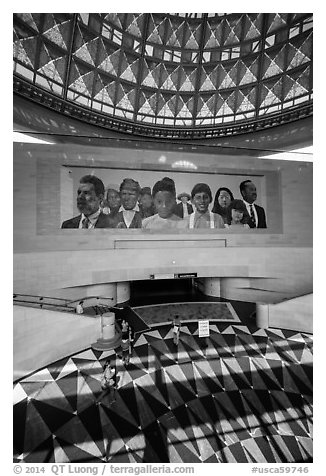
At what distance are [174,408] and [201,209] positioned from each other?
8207 mm

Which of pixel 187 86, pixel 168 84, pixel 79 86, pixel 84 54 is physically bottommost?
pixel 79 86

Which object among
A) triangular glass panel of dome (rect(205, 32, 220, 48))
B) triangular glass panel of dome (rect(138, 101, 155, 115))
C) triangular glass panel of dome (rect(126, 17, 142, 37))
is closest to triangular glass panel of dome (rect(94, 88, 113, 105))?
triangular glass panel of dome (rect(138, 101, 155, 115))

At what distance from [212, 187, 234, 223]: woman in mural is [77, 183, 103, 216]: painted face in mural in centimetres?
577

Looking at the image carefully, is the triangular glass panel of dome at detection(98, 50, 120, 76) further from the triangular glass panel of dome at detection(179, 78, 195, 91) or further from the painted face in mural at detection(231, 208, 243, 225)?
the painted face in mural at detection(231, 208, 243, 225)

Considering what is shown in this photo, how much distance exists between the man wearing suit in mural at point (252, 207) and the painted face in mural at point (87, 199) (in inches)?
288

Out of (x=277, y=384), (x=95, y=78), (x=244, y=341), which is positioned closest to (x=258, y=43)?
(x=95, y=78)

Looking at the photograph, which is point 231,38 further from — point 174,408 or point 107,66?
point 174,408

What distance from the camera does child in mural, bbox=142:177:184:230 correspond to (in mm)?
10281

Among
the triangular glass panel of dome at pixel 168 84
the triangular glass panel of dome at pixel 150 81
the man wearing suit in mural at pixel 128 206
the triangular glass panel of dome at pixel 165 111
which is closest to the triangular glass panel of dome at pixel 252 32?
the triangular glass panel of dome at pixel 168 84

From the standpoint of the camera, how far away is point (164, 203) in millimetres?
10359

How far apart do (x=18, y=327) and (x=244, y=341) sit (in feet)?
23.5

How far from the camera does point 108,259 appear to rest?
33.3 ft

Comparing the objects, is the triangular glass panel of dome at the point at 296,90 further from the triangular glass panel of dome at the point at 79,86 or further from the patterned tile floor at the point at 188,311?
the patterned tile floor at the point at 188,311

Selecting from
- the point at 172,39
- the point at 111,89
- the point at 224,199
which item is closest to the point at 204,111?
the point at 172,39
